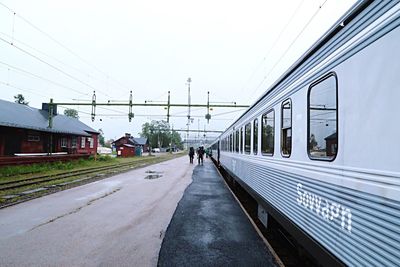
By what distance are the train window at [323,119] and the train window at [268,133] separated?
189cm

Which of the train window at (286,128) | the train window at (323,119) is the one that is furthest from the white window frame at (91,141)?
the train window at (323,119)

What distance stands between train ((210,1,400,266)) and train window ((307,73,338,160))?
11 millimetres

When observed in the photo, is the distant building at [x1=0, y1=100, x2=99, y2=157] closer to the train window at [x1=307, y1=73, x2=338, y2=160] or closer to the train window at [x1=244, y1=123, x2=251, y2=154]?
the train window at [x1=244, y1=123, x2=251, y2=154]

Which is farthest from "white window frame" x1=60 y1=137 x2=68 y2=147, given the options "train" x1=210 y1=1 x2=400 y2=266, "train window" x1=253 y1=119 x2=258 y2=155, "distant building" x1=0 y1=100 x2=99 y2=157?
"train" x1=210 y1=1 x2=400 y2=266

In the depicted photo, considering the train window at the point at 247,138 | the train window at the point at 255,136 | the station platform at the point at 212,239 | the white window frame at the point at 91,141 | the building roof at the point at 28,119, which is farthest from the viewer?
the white window frame at the point at 91,141

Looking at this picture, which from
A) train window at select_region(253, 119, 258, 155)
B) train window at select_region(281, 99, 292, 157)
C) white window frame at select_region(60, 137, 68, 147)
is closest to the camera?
train window at select_region(281, 99, 292, 157)

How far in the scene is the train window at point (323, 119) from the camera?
10.5 ft

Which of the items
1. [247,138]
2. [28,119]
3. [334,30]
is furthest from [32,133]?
[334,30]

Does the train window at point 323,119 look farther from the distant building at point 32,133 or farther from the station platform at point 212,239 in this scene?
the distant building at point 32,133

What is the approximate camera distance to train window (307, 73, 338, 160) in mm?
3186

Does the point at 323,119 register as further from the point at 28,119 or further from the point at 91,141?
the point at 91,141

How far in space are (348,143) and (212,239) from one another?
12.8 ft

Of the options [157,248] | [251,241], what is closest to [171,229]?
[157,248]

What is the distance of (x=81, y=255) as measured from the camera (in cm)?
500
